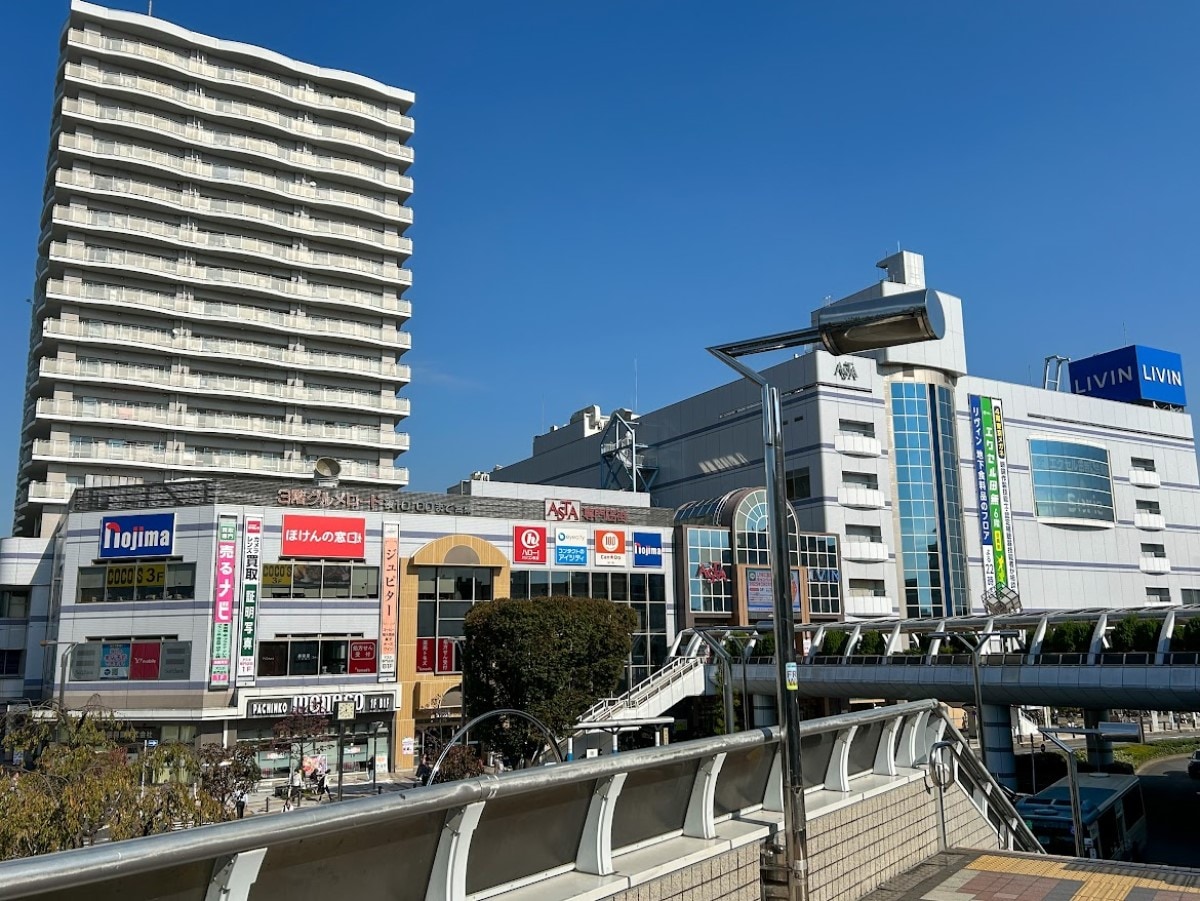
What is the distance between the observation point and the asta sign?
290 feet

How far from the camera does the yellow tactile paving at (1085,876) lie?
436 inches

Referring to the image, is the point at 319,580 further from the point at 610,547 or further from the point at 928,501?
the point at 928,501

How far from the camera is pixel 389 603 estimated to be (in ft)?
153

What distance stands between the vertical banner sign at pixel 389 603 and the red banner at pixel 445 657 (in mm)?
2293

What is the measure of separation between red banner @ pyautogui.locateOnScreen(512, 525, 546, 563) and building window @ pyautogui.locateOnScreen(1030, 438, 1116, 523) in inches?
1773

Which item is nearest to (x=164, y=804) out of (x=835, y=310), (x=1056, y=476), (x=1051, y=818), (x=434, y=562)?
(x=835, y=310)

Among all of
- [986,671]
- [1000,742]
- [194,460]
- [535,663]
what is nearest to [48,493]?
[194,460]

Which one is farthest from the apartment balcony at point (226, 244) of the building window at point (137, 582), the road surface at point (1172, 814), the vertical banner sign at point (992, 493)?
the road surface at point (1172, 814)

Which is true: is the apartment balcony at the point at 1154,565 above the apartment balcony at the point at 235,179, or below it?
below

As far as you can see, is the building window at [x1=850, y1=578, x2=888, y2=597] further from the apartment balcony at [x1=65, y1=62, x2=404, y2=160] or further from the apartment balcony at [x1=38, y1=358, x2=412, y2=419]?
the apartment balcony at [x1=65, y1=62, x2=404, y2=160]

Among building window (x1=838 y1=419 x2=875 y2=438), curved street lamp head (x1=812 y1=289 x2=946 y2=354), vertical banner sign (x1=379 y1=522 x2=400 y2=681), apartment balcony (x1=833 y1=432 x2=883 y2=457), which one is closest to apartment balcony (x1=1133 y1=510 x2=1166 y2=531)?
apartment balcony (x1=833 y1=432 x2=883 y2=457)

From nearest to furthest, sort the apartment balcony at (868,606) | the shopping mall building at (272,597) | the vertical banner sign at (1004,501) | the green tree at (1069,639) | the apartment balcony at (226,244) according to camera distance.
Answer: the green tree at (1069,639)
the shopping mall building at (272,597)
the apartment balcony at (226,244)
the apartment balcony at (868,606)
the vertical banner sign at (1004,501)

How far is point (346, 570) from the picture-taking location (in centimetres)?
4644

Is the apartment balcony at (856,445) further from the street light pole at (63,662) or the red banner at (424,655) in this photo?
the street light pole at (63,662)
